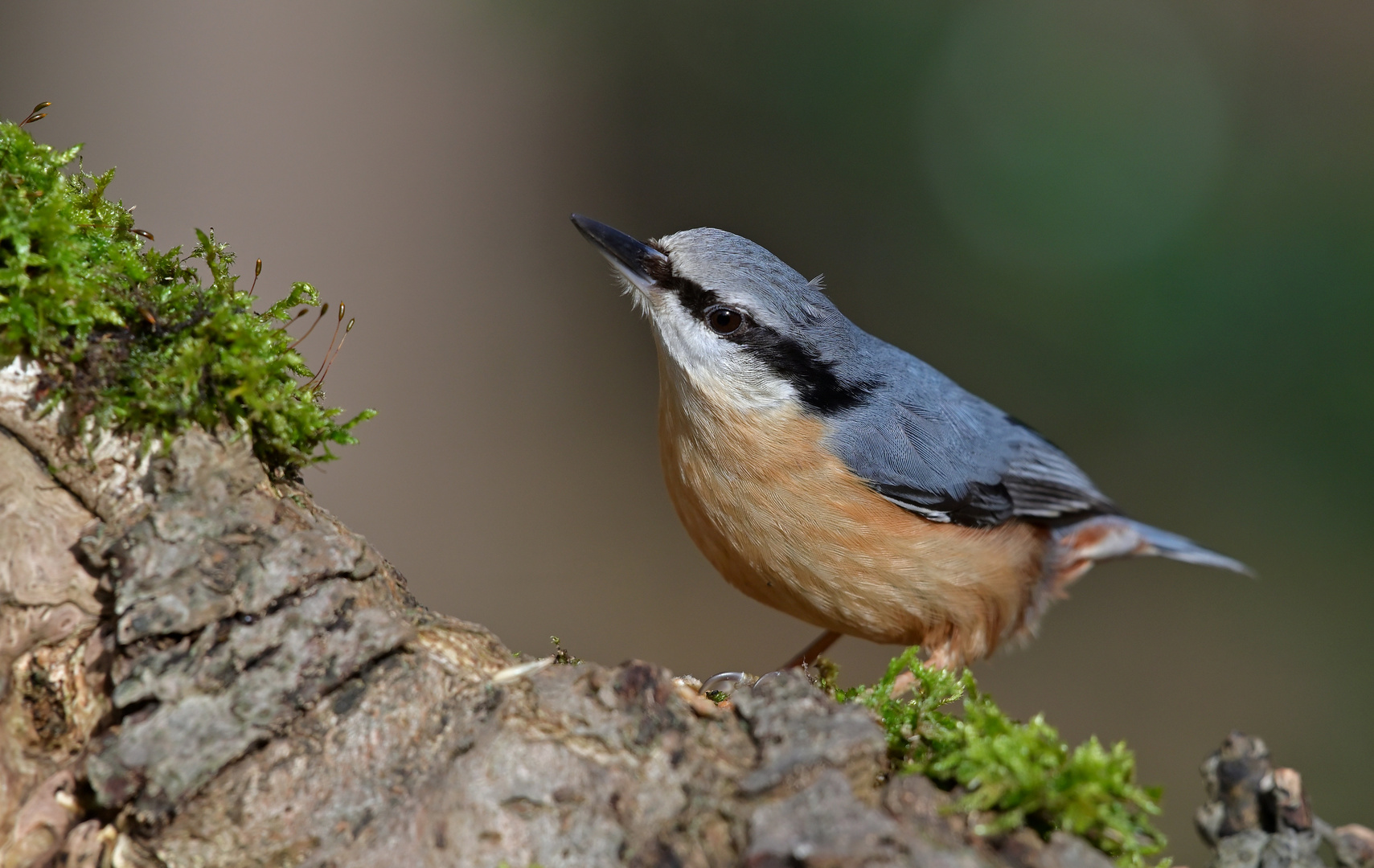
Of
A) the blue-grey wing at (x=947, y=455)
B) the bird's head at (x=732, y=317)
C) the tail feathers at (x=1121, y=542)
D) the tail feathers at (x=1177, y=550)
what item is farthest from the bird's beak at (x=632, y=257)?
the tail feathers at (x=1177, y=550)

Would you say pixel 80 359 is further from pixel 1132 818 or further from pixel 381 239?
pixel 381 239

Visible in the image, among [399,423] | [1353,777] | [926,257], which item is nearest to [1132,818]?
[1353,777]

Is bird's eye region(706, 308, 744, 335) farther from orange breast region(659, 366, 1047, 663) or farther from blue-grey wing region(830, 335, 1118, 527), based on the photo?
blue-grey wing region(830, 335, 1118, 527)

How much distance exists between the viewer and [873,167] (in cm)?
841

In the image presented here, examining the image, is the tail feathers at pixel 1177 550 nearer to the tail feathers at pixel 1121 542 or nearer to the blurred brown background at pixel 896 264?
the tail feathers at pixel 1121 542

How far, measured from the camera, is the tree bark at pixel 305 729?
5.24 feet

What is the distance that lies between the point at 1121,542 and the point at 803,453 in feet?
7.76

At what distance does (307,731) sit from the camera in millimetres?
1688

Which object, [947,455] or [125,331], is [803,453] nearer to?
[947,455]

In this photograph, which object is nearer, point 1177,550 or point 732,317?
point 732,317

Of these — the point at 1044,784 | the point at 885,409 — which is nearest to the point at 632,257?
the point at 885,409

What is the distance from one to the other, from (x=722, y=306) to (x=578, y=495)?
5.91 meters

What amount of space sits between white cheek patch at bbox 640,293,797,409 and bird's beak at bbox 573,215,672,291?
0.25 ft

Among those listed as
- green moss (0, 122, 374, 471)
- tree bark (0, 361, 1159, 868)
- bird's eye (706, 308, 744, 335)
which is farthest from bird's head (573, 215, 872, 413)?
tree bark (0, 361, 1159, 868)
